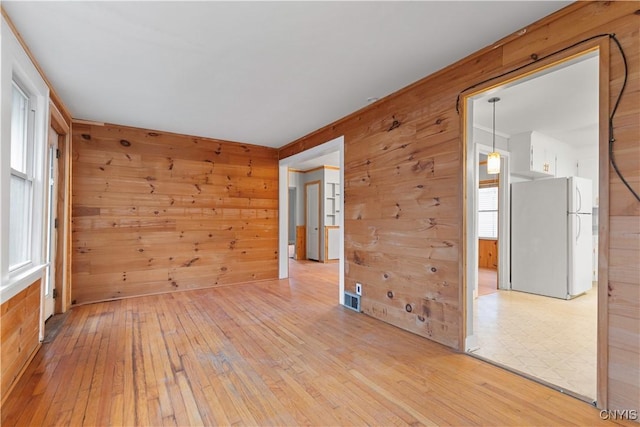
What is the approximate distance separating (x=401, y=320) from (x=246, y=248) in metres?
3.09

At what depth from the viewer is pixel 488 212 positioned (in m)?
6.76

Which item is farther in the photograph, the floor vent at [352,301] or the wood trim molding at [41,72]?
the floor vent at [352,301]

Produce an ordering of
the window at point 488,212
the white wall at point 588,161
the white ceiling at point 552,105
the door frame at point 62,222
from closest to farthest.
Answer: the white ceiling at point 552,105 < the door frame at point 62,222 < the white wall at point 588,161 < the window at point 488,212

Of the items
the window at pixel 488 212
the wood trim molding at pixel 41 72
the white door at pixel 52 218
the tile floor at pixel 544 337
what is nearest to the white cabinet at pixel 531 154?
the window at pixel 488 212

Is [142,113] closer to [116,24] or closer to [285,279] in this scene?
[116,24]

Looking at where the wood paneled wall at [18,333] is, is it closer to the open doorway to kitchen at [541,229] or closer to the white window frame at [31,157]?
the white window frame at [31,157]

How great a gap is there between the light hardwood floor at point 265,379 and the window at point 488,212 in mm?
4855

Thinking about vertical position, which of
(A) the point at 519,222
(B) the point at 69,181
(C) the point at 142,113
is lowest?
(A) the point at 519,222

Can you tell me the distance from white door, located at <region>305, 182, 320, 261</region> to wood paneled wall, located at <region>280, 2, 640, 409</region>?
12.2 feet

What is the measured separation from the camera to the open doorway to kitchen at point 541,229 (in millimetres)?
2486

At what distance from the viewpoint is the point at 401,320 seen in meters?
3.02

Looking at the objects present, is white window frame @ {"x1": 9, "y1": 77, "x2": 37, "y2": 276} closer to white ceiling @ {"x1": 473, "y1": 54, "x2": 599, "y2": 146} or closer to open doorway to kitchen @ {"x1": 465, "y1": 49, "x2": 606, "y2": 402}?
open doorway to kitchen @ {"x1": 465, "y1": 49, "x2": 606, "y2": 402}

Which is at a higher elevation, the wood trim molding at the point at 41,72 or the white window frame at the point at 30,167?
the wood trim molding at the point at 41,72

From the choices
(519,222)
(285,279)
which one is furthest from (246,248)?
(519,222)
